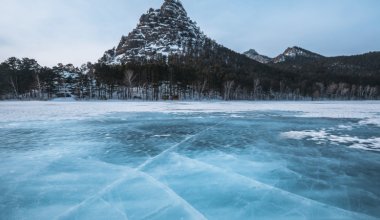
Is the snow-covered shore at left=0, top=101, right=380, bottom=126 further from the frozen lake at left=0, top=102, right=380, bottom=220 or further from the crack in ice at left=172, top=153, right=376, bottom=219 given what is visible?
the crack in ice at left=172, top=153, right=376, bottom=219

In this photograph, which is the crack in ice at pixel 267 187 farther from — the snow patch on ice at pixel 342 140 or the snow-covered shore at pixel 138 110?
the snow-covered shore at pixel 138 110

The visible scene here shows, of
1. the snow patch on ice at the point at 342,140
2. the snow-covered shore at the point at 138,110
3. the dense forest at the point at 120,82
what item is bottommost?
the snow-covered shore at the point at 138,110

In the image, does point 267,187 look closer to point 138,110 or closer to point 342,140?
point 342,140

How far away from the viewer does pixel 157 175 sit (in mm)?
5719

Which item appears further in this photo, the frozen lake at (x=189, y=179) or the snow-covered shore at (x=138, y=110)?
the snow-covered shore at (x=138, y=110)

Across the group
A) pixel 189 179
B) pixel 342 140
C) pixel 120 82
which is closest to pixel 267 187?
pixel 189 179

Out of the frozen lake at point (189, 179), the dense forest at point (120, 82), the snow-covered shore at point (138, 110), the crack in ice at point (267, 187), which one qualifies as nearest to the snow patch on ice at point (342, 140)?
the frozen lake at point (189, 179)

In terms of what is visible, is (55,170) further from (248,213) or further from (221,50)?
(221,50)

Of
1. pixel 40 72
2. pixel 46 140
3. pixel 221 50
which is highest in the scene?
pixel 221 50

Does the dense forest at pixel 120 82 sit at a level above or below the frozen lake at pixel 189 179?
above

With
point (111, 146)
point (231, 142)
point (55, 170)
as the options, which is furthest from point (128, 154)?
point (231, 142)

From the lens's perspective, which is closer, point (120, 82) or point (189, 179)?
point (189, 179)

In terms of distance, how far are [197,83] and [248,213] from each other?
79.1m

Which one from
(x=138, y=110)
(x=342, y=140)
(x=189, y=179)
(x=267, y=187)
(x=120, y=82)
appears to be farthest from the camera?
(x=120, y=82)
